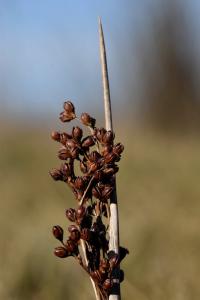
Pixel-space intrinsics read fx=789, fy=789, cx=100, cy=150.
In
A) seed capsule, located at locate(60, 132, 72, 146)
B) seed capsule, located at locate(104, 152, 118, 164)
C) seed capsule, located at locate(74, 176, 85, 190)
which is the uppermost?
seed capsule, located at locate(60, 132, 72, 146)

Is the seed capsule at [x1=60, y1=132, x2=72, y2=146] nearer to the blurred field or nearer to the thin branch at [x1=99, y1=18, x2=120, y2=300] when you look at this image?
the thin branch at [x1=99, y1=18, x2=120, y2=300]

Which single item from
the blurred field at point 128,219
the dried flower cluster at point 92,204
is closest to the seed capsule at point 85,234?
the dried flower cluster at point 92,204

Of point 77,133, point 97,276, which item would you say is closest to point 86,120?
point 77,133

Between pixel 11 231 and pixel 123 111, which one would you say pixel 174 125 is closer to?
pixel 123 111

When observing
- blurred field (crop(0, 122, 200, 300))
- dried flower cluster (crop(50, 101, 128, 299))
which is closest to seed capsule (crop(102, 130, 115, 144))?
dried flower cluster (crop(50, 101, 128, 299))

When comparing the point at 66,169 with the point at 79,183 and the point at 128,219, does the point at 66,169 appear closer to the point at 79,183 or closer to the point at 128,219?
the point at 79,183

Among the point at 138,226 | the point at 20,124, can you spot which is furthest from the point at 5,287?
the point at 20,124

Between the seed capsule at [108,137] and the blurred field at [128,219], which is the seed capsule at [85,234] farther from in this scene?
the blurred field at [128,219]
